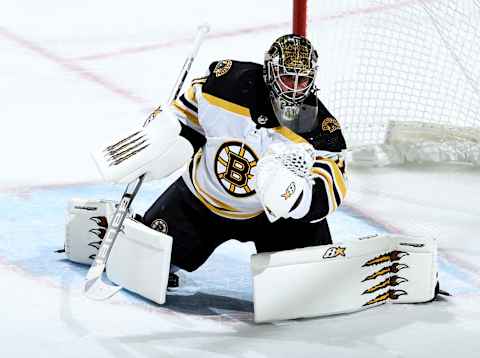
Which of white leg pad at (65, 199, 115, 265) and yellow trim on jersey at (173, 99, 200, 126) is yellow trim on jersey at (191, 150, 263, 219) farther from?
white leg pad at (65, 199, 115, 265)

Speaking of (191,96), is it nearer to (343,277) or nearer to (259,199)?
(259,199)

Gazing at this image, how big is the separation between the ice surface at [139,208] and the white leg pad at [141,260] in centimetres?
4

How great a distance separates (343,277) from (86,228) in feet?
2.46

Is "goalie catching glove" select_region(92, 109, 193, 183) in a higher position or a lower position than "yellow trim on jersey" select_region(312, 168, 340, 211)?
higher

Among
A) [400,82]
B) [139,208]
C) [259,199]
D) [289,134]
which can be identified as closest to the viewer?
[259,199]

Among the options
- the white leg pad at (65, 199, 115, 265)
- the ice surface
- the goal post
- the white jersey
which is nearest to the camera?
the ice surface

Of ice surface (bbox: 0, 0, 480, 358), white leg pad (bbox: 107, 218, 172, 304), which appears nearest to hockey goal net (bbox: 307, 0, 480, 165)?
ice surface (bbox: 0, 0, 480, 358)

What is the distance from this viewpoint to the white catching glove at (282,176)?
8.52 ft

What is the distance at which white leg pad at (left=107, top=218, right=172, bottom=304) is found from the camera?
284 cm

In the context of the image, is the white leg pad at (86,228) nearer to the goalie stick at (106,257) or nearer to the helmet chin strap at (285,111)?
the goalie stick at (106,257)

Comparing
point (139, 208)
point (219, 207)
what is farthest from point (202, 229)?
point (139, 208)

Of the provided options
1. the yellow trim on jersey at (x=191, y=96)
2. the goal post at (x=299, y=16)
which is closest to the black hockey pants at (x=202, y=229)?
the yellow trim on jersey at (x=191, y=96)

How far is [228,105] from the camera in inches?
113

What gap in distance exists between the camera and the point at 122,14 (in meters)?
5.95
